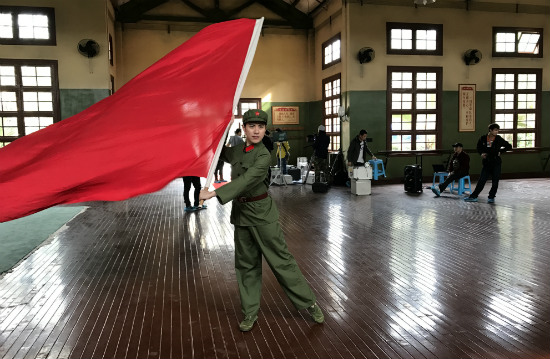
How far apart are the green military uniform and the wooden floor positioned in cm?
25

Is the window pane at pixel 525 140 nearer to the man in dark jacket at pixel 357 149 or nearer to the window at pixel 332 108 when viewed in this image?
the window at pixel 332 108

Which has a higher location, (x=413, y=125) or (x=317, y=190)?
(x=413, y=125)

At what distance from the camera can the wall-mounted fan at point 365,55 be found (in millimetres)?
12250

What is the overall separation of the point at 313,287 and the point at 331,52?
1124 cm

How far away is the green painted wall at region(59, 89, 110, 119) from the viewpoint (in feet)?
39.5

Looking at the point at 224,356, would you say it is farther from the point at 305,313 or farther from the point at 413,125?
the point at 413,125

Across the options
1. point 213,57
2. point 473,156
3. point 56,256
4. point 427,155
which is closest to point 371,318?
point 213,57

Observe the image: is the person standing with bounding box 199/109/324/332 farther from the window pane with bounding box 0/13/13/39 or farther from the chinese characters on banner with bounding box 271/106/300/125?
the chinese characters on banner with bounding box 271/106/300/125

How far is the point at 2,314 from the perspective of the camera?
354 cm

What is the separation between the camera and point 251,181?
2.98m

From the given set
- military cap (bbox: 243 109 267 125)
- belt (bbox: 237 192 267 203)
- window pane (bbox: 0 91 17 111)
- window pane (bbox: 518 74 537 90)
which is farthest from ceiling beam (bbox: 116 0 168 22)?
belt (bbox: 237 192 267 203)

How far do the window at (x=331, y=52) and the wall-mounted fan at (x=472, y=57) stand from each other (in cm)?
350

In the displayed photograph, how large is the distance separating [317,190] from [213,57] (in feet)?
25.9

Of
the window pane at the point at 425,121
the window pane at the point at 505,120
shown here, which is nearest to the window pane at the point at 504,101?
the window pane at the point at 505,120
